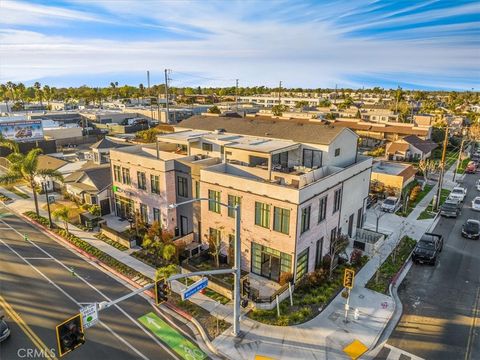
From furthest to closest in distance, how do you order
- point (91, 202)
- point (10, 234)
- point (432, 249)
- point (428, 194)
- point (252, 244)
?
point (428, 194) < point (91, 202) < point (10, 234) < point (432, 249) < point (252, 244)

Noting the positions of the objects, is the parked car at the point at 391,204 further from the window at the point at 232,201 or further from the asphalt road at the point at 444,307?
the window at the point at 232,201

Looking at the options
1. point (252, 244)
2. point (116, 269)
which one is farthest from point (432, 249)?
point (116, 269)

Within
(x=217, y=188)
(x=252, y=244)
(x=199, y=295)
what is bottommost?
(x=199, y=295)

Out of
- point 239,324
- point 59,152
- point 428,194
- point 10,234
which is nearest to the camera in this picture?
point 239,324

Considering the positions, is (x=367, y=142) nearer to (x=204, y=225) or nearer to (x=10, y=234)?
(x=204, y=225)

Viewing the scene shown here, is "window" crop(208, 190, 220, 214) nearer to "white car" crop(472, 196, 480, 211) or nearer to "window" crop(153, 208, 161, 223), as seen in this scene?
"window" crop(153, 208, 161, 223)

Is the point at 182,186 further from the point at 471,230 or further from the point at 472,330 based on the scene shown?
the point at 471,230
